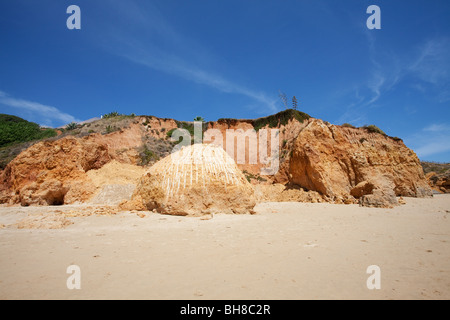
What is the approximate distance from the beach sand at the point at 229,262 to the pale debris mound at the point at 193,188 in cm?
215

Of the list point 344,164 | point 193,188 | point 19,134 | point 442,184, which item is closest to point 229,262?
point 193,188

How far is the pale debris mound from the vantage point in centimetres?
675

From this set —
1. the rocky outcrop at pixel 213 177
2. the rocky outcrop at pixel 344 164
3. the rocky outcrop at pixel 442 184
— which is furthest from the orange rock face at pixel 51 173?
the rocky outcrop at pixel 442 184

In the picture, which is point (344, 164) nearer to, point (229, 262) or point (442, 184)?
point (229, 262)

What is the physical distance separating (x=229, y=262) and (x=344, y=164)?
11.7 metres

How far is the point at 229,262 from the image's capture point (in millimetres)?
2744

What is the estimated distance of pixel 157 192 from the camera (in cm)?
704

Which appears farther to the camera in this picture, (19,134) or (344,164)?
(19,134)

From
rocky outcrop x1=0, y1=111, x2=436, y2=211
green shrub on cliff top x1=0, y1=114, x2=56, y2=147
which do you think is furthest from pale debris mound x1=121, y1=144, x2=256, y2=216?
green shrub on cliff top x1=0, y1=114, x2=56, y2=147

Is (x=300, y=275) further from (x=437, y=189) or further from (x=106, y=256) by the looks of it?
(x=437, y=189)

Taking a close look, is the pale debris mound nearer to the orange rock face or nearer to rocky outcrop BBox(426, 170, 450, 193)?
the orange rock face

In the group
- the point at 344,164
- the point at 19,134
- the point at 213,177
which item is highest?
the point at 19,134

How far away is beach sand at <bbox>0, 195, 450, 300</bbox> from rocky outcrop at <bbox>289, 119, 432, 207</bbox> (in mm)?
7467

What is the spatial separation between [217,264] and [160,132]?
99.0 ft
